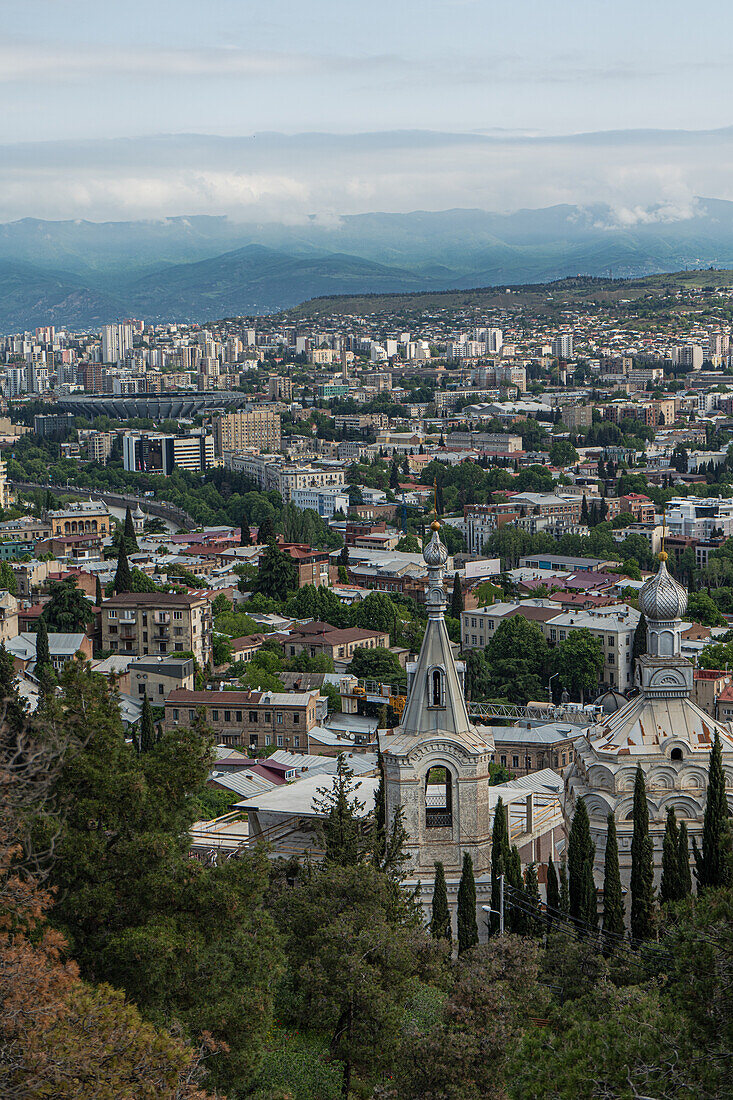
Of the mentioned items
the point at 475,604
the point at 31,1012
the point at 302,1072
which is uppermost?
the point at 31,1012

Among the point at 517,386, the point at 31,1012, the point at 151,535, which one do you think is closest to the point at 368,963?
the point at 31,1012

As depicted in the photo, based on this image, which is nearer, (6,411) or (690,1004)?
(690,1004)

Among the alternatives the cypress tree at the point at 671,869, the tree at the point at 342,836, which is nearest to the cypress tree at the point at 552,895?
the cypress tree at the point at 671,869

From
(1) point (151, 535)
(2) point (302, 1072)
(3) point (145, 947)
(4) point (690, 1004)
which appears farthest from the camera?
(1) point (151, 535)

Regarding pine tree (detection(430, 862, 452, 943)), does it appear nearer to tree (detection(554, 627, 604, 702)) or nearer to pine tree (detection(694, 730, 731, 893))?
pine tree (detection(694, 730, 731, 893))

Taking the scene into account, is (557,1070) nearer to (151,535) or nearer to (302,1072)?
(302,1072)

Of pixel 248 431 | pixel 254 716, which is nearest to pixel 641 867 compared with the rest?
pixel 254 716

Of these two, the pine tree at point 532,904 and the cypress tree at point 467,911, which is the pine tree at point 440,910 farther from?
the pine tree at point 532,904
